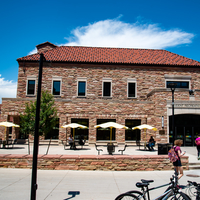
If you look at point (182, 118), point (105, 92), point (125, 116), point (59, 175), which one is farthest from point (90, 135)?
point (59, 175)

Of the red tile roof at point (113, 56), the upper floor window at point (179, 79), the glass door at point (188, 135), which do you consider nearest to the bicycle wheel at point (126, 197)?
the glass door at point (188, 135)

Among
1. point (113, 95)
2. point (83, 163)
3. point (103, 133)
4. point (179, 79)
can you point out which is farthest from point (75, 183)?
point (179, 79)

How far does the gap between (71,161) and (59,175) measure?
1227 mm

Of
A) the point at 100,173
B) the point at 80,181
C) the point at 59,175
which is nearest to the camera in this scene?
the point at 80,181

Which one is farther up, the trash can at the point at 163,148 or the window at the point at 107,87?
the window at the point at 107,87

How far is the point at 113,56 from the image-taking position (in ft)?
93.6

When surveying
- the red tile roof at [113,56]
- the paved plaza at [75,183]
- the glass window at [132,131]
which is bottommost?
the paved plaza at [75,183]

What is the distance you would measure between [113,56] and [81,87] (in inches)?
259

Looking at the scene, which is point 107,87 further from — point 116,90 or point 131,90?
point 131,90

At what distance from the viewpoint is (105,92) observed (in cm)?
2644

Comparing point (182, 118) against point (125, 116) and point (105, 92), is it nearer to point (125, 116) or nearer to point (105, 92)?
point (125, 116)

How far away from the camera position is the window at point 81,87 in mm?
26266

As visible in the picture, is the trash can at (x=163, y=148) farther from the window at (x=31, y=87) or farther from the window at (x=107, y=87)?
the window at (x=31, y=87)

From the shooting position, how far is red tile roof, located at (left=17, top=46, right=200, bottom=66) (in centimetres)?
2688
